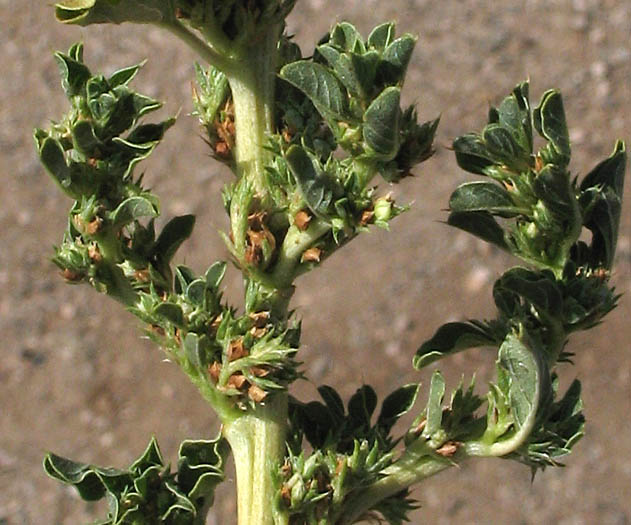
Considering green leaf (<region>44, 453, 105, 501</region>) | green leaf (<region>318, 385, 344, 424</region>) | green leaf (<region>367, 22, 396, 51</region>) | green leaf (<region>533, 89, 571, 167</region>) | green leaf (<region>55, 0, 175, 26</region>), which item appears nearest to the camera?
green leaf (<region>55, 0, 175, 26</region>)

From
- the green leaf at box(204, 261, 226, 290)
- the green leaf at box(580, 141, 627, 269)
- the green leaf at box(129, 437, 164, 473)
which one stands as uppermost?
the green leaf at box(580, 141, 627, 269)

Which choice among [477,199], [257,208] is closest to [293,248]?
[257,208]

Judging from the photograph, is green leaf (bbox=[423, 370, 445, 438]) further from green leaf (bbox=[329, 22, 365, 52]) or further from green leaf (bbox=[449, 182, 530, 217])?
green leaf (bbox=[329, 22, 365, 52])

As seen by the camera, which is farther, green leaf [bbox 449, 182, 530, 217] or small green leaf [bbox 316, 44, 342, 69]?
green leaf [bbox 449, 182, 530, 217]

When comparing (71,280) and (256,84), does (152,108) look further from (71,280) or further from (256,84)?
(71,280)

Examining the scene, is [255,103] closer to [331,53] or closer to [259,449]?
[331,53]

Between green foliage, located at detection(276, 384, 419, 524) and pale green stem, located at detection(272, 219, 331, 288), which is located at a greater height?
pale green stem, located at detection(272, 219, 331, 288)

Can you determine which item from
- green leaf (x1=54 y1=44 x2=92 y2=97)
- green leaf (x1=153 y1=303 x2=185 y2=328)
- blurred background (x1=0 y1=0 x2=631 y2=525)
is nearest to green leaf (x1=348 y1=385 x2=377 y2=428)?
green leaf (x1=153 y1=303 x2=185 y2=328)
